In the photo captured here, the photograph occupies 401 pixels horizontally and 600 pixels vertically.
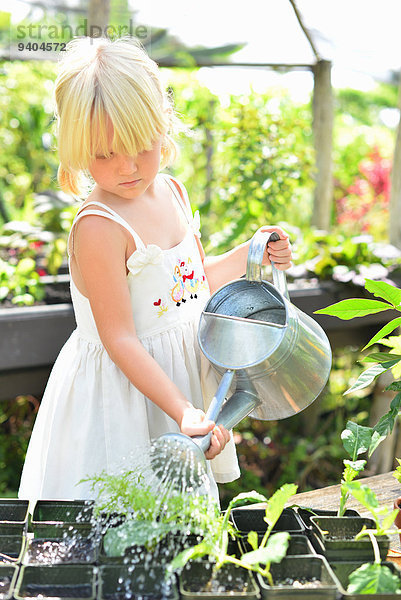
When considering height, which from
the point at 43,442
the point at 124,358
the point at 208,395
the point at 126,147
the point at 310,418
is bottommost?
the point at 310,418

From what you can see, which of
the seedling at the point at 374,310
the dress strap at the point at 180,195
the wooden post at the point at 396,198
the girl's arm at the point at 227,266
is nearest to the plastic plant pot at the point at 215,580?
the seedling at the point at 374,310

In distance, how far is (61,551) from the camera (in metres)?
0.87

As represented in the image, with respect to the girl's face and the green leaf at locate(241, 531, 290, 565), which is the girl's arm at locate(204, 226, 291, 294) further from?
the green leaf at locate(241, 531, 290, 565)

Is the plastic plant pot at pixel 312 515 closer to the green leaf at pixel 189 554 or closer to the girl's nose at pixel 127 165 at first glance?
the green leaf at pixel 189 554

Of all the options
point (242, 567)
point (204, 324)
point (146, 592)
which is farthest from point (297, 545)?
point (204, 324)

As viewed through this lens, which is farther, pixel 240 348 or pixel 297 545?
pixel 240 348

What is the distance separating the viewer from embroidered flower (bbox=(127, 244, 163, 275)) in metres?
1.19

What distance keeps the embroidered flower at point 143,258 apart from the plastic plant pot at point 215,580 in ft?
1.72

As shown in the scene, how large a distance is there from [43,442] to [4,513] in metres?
0.39

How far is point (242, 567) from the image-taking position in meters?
0.84

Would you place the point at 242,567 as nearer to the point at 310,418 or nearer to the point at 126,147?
the point at 126,147

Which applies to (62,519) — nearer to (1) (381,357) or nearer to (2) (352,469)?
(2) (352,469)

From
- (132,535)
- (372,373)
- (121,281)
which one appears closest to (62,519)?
(132,535)

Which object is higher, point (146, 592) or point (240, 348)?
point (240, 348)
